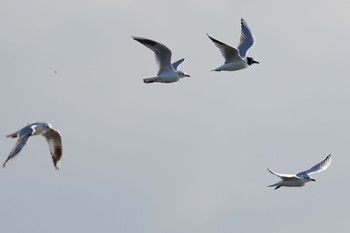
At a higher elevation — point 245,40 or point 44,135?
point 245,40

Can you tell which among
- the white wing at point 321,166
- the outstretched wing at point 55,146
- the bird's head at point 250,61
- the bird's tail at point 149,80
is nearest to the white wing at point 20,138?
the outstretched wing at point 55,146

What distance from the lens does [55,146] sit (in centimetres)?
2791

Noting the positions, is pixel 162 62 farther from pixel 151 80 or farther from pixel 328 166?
pixel 328 166

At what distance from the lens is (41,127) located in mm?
26812

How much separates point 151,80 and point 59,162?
4572 mm

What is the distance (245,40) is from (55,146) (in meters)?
10.5

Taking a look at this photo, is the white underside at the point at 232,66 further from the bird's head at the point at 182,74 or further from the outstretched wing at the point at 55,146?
the outstretched wing at the point at 55,146

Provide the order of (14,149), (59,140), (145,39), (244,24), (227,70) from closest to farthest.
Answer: (14,149) → (59,140) → (145,39) → (227,70) → (244,24)

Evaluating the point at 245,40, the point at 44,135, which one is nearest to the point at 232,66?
the point at 245,40

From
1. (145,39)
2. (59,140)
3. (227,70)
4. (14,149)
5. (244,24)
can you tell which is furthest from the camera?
(244,24)

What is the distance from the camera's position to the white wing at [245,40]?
36.3 meters

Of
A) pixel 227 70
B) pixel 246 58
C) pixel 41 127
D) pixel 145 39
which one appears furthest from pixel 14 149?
pixel 246 58

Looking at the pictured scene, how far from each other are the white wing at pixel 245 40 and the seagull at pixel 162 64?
446 cm

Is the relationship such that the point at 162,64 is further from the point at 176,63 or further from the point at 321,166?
the point at 321,166
